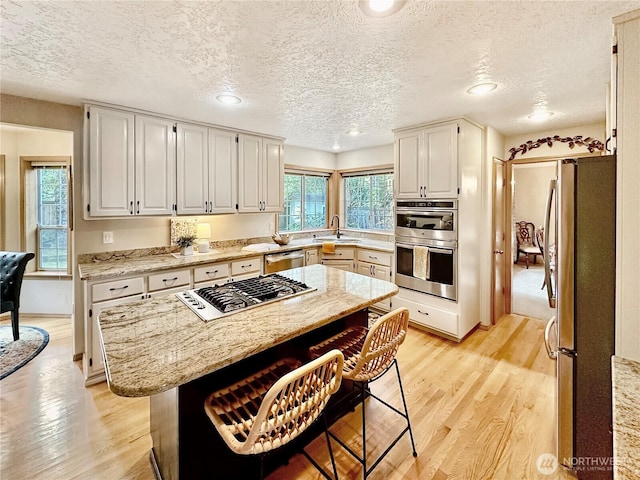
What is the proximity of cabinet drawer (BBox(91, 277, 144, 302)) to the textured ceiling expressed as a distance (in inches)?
62.8

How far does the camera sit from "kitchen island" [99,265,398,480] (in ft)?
3.62

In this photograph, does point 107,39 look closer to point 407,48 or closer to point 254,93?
point 254,93

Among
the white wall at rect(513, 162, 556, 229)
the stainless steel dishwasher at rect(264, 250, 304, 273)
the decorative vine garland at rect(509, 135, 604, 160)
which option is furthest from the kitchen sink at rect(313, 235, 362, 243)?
the white wall at rect(513, 162, 556, 229)

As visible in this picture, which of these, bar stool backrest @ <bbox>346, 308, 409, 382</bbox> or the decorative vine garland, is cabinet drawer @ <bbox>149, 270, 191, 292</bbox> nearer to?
bar stool backrest @ <bbox>346, 308, 409, 382</bbox>

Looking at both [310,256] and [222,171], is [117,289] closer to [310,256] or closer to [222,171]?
[222,171]

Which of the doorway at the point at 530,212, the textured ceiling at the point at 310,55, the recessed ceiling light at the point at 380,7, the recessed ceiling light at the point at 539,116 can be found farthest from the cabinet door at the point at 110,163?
the doorway at the point at 530,212

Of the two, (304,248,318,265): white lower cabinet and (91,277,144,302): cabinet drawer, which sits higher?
(304,248,318,265): white lower cabinet

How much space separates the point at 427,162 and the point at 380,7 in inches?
88.6

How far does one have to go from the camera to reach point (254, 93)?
8.26ft

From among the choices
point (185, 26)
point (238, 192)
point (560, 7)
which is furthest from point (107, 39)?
point (560, 7)

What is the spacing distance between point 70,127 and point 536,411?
181 inches

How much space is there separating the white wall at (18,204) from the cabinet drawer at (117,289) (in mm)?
1890

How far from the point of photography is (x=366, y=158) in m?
4.96

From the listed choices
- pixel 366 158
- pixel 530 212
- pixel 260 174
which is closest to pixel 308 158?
pixel 366 158
